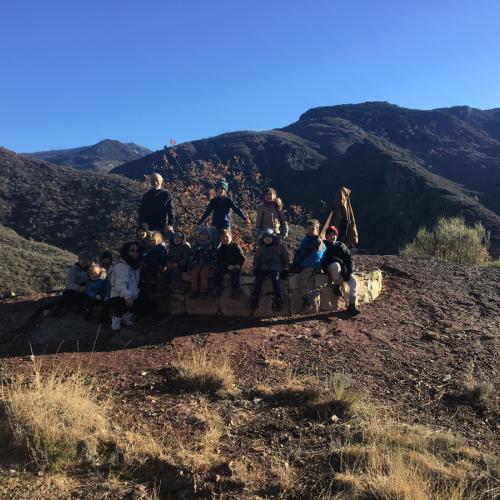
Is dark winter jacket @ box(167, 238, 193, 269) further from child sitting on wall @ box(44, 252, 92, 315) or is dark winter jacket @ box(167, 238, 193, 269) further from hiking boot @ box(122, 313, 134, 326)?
child sitting on wall @ box(44, 252, 92, 315)

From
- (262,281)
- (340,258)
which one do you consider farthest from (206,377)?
(340,258)

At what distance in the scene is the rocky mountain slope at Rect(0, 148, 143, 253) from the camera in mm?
21656

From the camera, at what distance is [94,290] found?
7.31m

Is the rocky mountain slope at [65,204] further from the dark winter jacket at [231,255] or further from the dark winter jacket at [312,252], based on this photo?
the dark winter jacket at [312,252]

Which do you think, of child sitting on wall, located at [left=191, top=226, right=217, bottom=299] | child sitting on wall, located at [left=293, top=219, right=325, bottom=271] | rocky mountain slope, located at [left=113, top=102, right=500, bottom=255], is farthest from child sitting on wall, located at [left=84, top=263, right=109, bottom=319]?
rocky mountain slope, located at [left=113, top=102, right=500, bottom=255]

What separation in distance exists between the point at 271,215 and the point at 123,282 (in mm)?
2582

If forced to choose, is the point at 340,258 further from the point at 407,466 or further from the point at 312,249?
the point at 407,466

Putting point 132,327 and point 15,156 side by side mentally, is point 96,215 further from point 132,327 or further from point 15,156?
point 132,327

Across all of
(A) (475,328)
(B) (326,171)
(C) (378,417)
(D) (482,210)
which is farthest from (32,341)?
(B) (326,171)

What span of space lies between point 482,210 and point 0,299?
1437 inches

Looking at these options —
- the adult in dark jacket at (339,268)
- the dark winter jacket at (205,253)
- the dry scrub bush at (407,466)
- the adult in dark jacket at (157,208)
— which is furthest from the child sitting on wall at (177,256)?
the dry scrub bush at (407,466)

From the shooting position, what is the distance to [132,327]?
23.0 feet

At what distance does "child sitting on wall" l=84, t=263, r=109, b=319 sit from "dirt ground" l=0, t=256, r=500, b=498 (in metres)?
0.25

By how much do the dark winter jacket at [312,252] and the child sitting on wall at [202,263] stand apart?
137 centimetres
